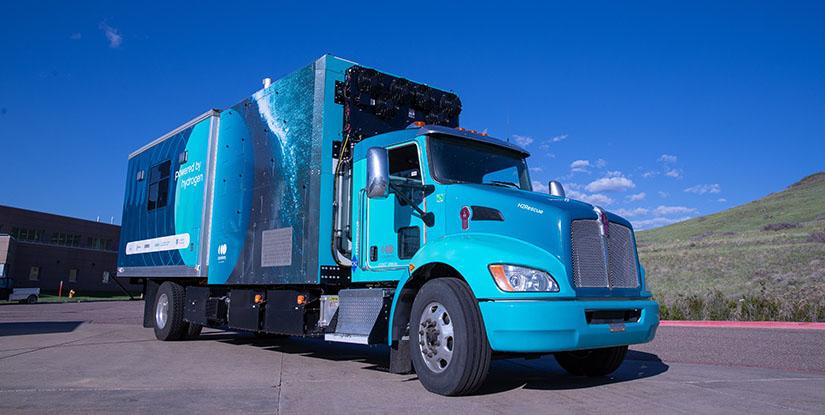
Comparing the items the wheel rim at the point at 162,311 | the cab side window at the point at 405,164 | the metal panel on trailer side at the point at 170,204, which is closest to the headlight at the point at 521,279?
the cab side window at the point at 405,164

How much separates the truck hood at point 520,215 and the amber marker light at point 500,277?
553mm

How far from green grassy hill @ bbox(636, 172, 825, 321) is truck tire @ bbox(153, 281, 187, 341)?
11.9m

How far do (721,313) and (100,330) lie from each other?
49.7ft

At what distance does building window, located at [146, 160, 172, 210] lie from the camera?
11.7m

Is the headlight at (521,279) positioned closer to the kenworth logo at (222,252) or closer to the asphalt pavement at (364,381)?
the asphalt pavement at (364,381)

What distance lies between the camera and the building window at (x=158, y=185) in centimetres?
1170

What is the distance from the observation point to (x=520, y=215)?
5688 mm

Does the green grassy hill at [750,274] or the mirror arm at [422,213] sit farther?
the green grassy hill at [750,274]

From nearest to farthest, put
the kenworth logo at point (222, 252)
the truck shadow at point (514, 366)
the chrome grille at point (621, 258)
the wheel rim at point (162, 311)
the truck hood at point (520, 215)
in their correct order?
the truck hood at point (520, 215), the chrome grille at point (621, 258), the truck shadow at point (514, 366), the kenworth logo at point (222, 252), the wheel rim at point (162, 311)

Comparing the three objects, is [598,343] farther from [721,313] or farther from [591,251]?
[721,313]

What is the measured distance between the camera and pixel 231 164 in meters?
9.66

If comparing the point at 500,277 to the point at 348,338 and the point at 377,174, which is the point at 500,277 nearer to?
the point at 377,174

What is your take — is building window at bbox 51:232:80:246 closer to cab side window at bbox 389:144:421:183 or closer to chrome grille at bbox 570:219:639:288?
cab side window at bbox 389:144:421:183

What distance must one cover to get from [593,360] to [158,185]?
9.36 meters
